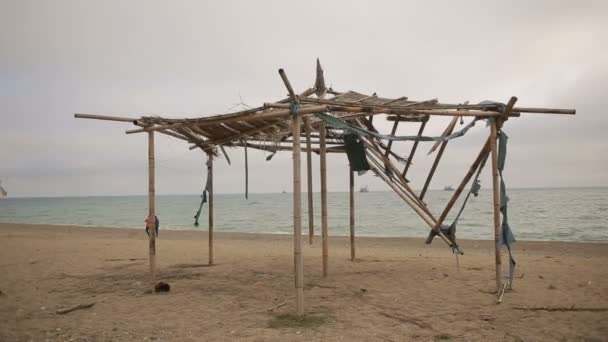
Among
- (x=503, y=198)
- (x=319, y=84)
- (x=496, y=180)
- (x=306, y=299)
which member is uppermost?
(x=319, y=84)

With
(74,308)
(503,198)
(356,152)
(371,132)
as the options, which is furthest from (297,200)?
(74,308)

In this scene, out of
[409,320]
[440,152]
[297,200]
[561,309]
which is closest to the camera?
[409,320]

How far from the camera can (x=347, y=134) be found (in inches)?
271

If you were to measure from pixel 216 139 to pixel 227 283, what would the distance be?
2709mm

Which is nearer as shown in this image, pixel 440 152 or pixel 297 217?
pixel 297 217

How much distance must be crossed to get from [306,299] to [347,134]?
281 centimetres

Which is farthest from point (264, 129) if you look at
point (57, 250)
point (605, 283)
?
point (57, 250)

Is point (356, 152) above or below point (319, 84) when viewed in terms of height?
below

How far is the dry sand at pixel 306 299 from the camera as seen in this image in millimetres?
4320

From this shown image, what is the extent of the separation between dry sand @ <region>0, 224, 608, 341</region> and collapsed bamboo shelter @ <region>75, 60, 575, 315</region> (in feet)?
1.88

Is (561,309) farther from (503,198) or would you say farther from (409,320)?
(409,320)

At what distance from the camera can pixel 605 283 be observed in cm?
659

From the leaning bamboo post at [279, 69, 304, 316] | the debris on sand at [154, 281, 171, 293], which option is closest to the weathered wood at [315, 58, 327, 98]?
the leaning bamboo post at [279, 69, 304, 316]

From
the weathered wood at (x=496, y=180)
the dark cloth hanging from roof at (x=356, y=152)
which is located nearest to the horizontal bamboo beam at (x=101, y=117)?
the dark cloth hanging from roof at (x=356, y=152)
